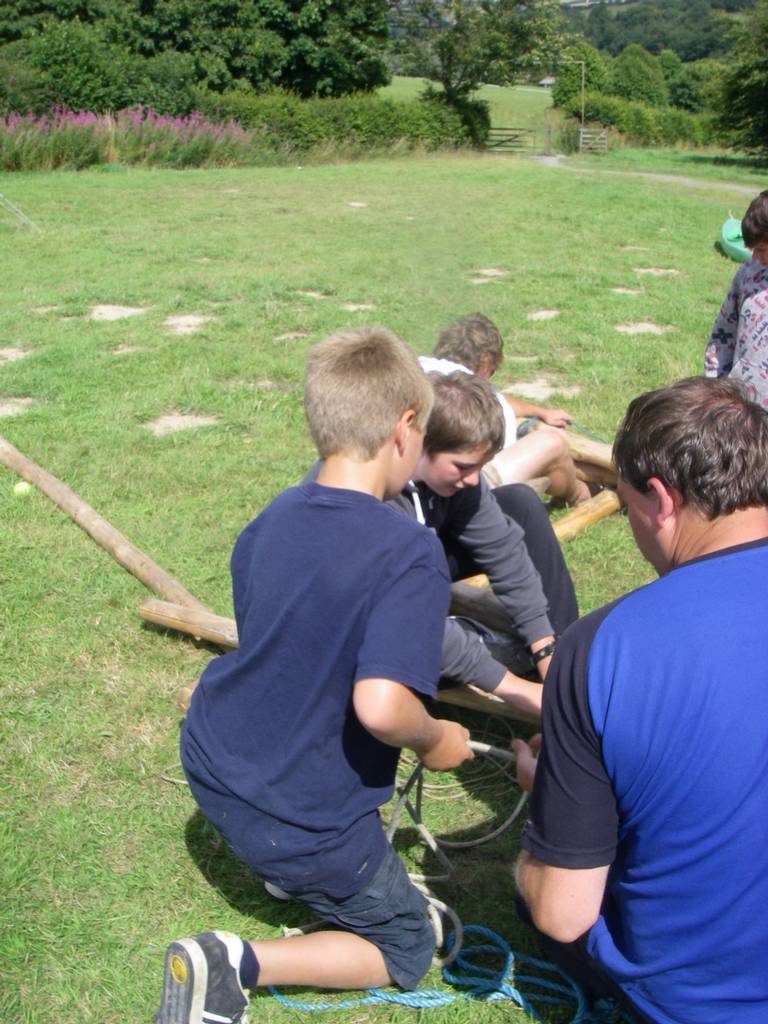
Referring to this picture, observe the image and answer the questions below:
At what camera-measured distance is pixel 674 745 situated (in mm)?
1507

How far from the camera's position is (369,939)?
2.34 metres

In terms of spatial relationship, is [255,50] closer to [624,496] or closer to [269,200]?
[269,200]

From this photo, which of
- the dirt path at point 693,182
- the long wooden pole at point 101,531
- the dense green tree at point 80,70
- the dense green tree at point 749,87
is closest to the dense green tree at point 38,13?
the dense green tree at point 80,70

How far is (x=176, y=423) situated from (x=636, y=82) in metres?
58.5

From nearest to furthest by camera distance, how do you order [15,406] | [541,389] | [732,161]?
[15,406], [541,389], [732,161]

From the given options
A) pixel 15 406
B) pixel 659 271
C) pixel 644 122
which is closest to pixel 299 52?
pixel 644 122

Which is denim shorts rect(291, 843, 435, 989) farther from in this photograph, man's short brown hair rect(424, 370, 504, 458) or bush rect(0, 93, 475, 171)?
bush rect(0, 93, 475, 171)

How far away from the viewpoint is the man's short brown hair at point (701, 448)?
5.50ft

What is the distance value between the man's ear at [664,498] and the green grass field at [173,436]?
132cm

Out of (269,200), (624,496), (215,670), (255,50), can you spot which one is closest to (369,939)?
(215,670)

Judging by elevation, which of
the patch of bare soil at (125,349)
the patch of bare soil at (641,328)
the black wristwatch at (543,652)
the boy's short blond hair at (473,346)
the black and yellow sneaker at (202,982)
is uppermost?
the boy's short blond hair at (473,346)

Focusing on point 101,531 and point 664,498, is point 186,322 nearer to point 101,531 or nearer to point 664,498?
point 101,531

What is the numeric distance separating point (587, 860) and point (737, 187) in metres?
23.4

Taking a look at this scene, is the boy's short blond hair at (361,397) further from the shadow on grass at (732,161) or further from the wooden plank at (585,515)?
the shadow on grass at (732,161)
